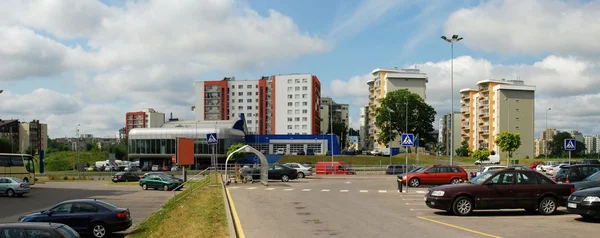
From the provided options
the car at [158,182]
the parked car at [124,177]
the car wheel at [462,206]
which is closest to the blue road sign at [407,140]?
the car wheel at [462,206]

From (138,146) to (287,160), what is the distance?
1256 inches

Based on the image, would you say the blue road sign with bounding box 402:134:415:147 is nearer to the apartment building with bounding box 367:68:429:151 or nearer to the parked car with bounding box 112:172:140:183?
the parked car with bounding box 112:172:140:183

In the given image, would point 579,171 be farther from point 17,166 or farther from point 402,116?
point 402,116

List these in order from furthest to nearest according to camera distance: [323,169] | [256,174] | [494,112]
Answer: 1. [494,112]
2. [323,169]
3. [256,174]

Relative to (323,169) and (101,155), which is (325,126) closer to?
(101,155)

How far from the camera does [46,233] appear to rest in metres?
10.4

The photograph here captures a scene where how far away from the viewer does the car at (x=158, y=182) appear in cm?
4206

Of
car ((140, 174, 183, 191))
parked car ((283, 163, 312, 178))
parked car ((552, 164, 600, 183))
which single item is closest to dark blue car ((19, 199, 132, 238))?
parked car ((552, 164, 600, 183))

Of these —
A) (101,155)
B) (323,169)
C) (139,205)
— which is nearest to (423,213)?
(139,205)

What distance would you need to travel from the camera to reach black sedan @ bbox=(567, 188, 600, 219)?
14.6 m

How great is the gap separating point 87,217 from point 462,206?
11542 millimetres

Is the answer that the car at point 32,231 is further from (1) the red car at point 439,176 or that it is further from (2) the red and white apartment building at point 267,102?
(2) the red and white apartment building at point 267,102

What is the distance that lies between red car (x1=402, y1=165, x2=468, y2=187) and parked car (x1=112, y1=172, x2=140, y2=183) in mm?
32868

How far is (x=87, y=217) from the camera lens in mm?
16781
